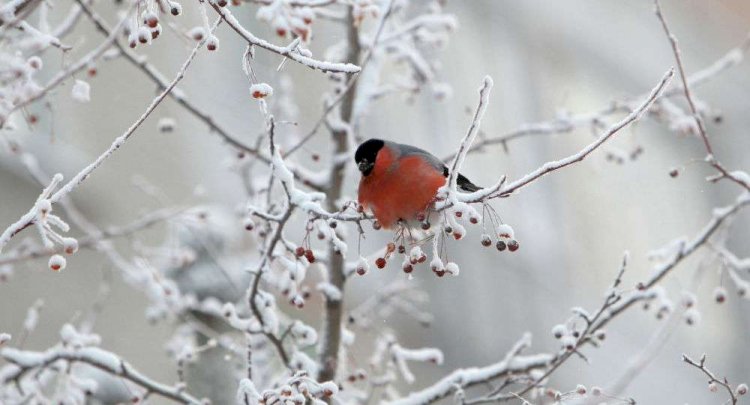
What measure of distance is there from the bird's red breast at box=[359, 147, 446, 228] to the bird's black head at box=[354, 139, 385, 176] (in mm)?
19

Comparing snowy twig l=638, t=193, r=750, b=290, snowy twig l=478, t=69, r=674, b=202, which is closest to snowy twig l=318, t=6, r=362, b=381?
snowy twig l=638, t=193, r=750, b=290

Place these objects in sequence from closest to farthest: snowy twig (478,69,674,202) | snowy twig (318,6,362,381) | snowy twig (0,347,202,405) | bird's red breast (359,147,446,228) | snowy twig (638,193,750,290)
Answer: snowy twig (478,69,674,202) < bird's red breast (359,147,446,228) < snowy twig (0,347,202,405) < snowy twig (638,193,750,290) < snowy twig (318,6,362,381)

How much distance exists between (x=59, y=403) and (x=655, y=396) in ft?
22.1

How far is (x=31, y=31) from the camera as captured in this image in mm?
2471

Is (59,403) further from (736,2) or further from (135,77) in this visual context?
(736,2)

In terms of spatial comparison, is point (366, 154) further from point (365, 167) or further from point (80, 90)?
point (80, 90)

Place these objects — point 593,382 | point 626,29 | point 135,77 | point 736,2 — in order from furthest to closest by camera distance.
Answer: point 736,2
point 626,29
point 593,382
point 135,77

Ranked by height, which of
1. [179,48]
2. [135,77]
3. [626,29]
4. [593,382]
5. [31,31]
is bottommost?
[31,31]

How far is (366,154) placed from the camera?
3215 mm

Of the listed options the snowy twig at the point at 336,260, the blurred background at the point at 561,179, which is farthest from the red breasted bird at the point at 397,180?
the blurred background at the point at 561,179

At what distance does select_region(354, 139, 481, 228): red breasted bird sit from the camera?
9.26 ft

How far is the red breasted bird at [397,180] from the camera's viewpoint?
282 centimetres

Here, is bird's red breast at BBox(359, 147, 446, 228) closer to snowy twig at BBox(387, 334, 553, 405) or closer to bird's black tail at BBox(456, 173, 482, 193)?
bird's black tail at BBox(456, 173, 482, 193)

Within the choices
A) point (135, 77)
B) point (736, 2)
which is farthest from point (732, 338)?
point (135, 77)
